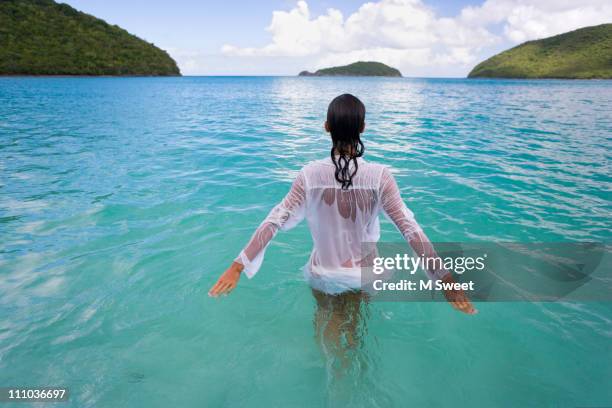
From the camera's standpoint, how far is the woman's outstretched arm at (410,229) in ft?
7.59

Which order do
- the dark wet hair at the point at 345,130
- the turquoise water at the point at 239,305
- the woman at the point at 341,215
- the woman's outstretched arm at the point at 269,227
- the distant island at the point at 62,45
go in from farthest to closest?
1. the distant island at the point at 62,45
2. the turquoise water at the point at 239,305
3. the woman's outstretched arm at the point at 269,227
4. the woman at the point at 341,215
5. the dark wet hair at the point at 345,130

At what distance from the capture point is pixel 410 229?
2.42 meters

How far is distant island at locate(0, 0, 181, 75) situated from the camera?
79.6 metres

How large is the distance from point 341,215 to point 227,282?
106cm

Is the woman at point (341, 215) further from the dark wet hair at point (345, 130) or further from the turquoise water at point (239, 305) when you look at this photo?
the turquoise water at point (239, 305)

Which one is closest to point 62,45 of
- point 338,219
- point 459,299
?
point 338,219

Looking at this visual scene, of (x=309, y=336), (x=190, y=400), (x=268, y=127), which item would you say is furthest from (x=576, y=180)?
(x=268, y=127)

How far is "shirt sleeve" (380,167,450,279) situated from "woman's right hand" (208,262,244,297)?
50.6 inches

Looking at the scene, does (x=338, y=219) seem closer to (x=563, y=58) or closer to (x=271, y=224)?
(x=271, y=224)

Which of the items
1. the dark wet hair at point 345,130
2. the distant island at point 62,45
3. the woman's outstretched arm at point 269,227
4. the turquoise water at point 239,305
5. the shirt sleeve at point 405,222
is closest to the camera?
the dark wet hair at point 345,130

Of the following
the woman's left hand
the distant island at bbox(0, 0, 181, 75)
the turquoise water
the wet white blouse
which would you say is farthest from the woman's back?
the distant island at bbox(0, 0, 181, 75)

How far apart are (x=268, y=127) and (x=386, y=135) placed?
286 inches

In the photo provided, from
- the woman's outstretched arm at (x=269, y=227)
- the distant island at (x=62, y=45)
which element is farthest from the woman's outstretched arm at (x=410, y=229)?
the distant island at (x=62, y=45)

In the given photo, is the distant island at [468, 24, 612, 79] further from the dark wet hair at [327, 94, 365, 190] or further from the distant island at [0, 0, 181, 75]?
the distant island at [0, 0, 181, 75]
